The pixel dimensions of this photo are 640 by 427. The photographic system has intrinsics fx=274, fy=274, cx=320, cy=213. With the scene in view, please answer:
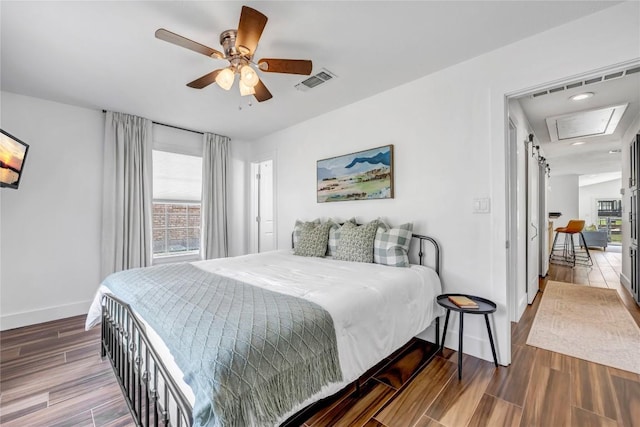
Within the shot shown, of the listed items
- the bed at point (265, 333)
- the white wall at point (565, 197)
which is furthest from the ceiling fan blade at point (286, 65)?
the white wall at point (565, 197)

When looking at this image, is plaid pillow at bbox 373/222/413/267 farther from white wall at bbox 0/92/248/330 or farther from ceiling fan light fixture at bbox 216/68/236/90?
white wall at bbox 0/92/248/330

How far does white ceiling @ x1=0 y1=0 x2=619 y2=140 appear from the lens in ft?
5.95

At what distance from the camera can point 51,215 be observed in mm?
3266

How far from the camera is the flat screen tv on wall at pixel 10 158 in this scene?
234 centimetres

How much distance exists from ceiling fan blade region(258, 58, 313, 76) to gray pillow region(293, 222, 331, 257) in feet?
5.76

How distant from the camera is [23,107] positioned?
3.09 metres

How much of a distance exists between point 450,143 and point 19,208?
4.66m

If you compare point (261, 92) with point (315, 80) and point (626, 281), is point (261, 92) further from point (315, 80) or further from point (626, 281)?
point (626, 281)

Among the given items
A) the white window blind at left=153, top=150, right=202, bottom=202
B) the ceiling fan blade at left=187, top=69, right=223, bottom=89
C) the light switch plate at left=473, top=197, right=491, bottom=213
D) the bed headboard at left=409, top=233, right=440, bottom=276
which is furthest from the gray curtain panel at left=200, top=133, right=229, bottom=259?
the light switch plate at left=473, top=197, right=491, bottom=213

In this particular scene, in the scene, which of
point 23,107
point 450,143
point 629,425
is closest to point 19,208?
point 23,107

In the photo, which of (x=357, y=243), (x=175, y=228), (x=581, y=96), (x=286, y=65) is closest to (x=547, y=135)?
(x=581, y=96)

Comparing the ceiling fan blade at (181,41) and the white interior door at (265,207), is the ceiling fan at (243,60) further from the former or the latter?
the white interior door at (265,207)

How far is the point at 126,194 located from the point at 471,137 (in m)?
4.12

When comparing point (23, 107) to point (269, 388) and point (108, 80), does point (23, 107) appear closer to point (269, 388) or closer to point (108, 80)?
point (108, 80)
